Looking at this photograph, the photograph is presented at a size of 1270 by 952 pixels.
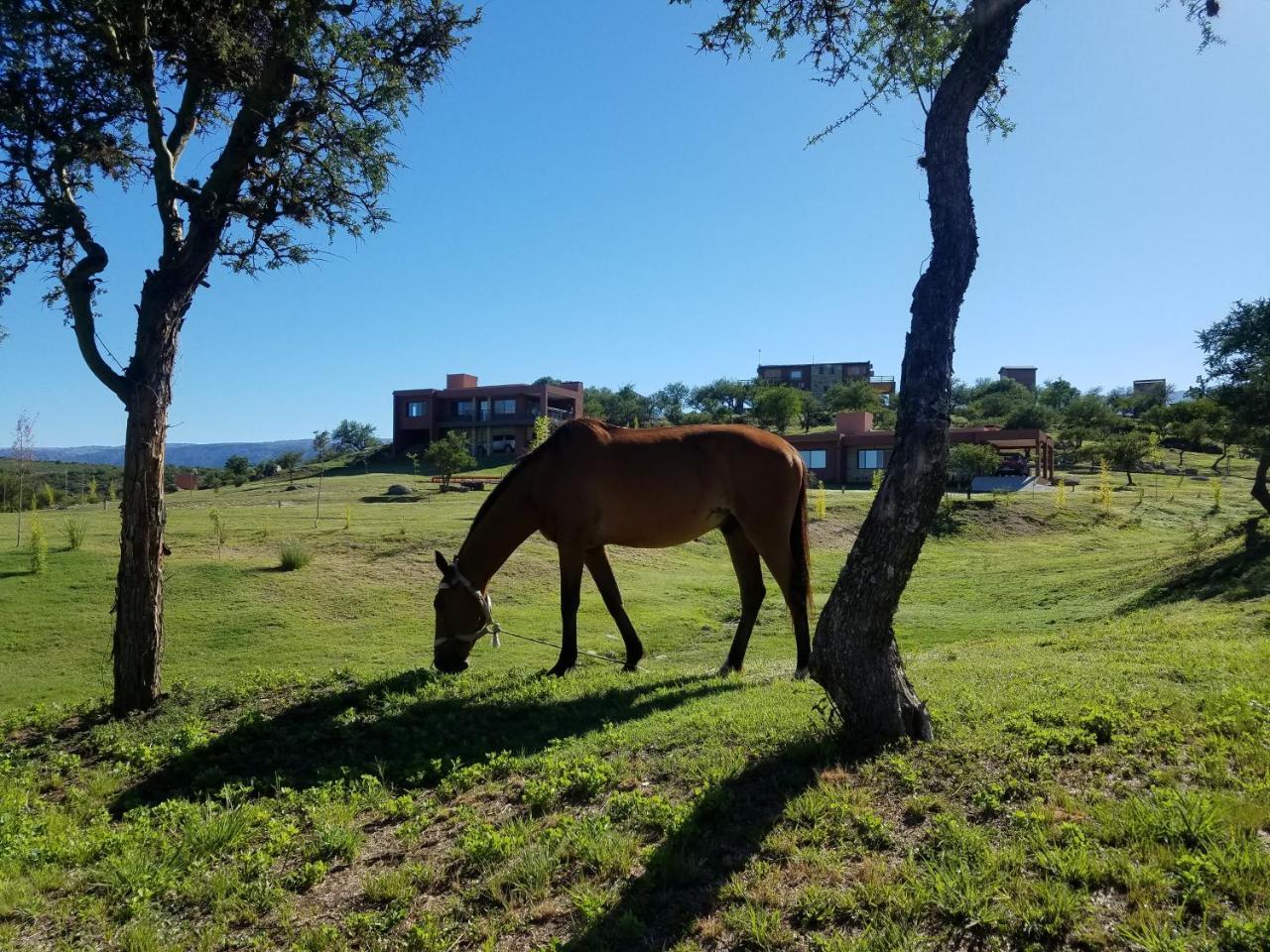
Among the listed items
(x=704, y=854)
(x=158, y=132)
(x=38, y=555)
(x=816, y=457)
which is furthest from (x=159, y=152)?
(x=816, y=457)

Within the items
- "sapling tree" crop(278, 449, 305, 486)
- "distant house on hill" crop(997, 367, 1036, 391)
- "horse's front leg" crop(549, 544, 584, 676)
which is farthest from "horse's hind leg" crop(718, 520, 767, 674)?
"distant house on hill" crop(997, 367, 1036, 391)

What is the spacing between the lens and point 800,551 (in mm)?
8227

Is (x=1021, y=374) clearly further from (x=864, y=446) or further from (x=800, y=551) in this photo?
(x=800, y=551)

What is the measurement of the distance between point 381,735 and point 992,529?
34.3 metres

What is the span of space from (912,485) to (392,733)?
14.9 ft

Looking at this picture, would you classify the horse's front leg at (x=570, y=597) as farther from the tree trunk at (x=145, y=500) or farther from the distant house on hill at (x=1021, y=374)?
the distant house on hill at (x=1021, y=374)

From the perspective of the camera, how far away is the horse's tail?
805 cm

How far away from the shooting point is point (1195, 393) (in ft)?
73.1

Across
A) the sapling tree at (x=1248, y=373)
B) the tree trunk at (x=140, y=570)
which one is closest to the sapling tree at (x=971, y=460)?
the sapling tree at (x=1248, y=373)

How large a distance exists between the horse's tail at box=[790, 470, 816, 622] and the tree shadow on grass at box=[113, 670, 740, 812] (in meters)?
1.29

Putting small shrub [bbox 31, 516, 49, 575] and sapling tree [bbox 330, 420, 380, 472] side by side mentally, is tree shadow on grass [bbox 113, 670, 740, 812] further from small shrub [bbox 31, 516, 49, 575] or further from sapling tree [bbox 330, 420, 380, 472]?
sapling tree [bbox 330, 420, 380, 472]

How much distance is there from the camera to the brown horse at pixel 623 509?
8.12 metres

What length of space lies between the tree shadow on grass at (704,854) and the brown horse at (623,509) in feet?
11.4

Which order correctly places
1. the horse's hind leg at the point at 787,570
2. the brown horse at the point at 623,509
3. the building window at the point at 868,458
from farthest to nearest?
the building window at the point at 868,458 < the brown horse at the point at 623,509 < the horse's hind leg at the point at 787,570
